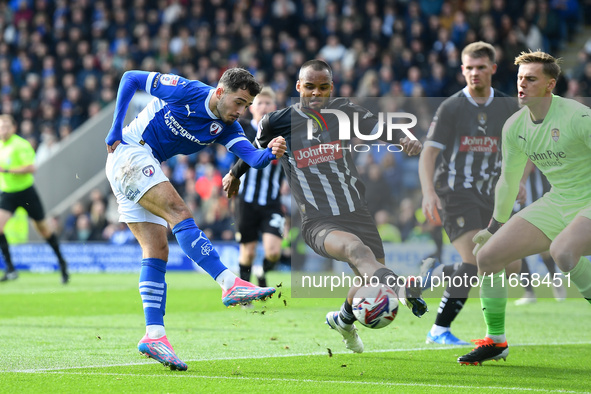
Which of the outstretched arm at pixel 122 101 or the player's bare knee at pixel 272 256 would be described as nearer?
the outstretched arm at pixel 122 101

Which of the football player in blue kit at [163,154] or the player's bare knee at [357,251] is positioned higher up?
the football player in blue kit at [163,154]

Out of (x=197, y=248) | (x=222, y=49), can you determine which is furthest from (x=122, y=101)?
(x=222, y=49)

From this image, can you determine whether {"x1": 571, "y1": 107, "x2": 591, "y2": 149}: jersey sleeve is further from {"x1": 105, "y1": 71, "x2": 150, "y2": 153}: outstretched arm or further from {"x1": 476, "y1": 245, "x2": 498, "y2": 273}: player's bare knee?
{"x1": 105, "y1": 71, "x2": 150, "y2": 153}: outstretched arm

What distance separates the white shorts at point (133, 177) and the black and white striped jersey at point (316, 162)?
28.0 inches

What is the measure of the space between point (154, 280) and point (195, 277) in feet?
33.1

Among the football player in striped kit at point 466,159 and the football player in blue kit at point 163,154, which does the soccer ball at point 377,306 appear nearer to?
the football player in blue kit at point 163,154

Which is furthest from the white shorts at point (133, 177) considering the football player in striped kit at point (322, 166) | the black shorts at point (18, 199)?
the black shorts at point (18, 199)

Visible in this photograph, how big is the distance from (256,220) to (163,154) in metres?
4.05

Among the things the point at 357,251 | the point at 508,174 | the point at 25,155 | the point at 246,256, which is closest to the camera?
the point at 357,251

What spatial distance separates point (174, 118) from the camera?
6109 millimetres

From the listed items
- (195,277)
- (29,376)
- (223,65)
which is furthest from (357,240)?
(223,65)

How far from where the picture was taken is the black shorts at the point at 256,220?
33.3 ft

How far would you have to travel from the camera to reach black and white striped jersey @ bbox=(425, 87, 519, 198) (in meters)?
6.97

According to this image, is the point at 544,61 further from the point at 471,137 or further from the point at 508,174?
the point at 471,137
